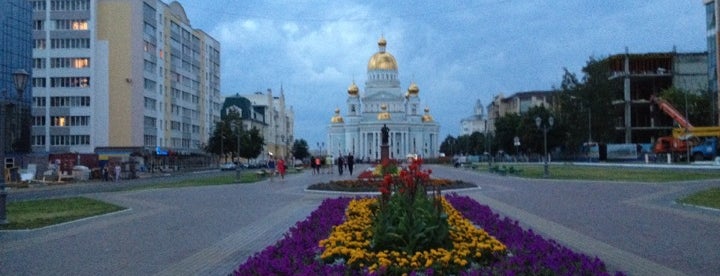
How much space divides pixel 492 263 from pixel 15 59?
6580 cm

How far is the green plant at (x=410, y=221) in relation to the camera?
9.91 m

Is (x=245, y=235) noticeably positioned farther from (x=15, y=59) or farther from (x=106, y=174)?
(x=15, y=59)

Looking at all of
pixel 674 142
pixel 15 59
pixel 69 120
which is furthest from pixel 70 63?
pixel 674 142

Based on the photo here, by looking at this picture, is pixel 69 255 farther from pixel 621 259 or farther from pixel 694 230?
pixel 694 230

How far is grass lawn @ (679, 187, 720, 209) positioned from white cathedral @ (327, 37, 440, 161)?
134888 millimetres

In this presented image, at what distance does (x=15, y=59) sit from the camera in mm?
65375

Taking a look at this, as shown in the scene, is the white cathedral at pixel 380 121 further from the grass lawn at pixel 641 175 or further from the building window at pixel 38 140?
the grass lawn at pixel 641 175

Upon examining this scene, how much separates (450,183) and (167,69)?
61268 millimetres

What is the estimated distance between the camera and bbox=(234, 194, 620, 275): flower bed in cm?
809

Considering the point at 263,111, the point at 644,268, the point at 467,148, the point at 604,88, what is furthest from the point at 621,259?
the point at 467,148

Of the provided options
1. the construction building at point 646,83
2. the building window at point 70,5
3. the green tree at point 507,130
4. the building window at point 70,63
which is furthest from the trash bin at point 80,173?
the construction building at point 646,83

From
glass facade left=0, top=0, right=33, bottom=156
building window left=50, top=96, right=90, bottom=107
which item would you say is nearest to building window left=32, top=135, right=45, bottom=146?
building window left=50, top=96, right=90, bottom=107

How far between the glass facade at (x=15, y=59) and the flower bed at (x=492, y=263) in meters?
58.7

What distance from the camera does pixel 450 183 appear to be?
3212cm
